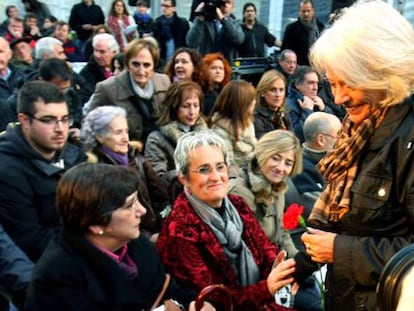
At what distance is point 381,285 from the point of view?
953 mm

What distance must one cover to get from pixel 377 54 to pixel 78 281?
1.11m

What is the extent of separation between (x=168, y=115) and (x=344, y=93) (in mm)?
2873

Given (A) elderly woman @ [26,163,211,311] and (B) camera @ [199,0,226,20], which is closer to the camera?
(A) elderly woman @ [26,163,211,311]

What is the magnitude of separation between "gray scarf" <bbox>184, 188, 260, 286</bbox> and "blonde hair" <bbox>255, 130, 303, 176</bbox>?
796 mm

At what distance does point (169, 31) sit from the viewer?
27.0 feet

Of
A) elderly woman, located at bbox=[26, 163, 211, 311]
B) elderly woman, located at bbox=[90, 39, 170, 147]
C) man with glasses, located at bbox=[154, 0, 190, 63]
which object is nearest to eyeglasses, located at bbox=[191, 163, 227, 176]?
elderly woman, located at bbox=[26, 163, 211, 311]

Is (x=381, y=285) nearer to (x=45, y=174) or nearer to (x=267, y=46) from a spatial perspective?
(x=45, y=174)

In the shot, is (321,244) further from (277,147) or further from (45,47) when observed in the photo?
(45,47)

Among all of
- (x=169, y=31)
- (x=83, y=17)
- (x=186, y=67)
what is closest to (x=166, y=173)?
(x=186, y=67)

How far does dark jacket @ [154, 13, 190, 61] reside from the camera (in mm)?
8250

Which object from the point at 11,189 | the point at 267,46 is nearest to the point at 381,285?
the point at 11,189

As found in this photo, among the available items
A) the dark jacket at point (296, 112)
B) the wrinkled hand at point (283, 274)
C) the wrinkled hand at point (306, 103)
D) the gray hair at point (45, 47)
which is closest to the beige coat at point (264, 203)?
the wrinkled hand at point (283, 274)

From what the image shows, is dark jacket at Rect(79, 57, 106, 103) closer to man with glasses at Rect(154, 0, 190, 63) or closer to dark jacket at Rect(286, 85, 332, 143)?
dark jacket at Rect(286, 85, 332, 143)

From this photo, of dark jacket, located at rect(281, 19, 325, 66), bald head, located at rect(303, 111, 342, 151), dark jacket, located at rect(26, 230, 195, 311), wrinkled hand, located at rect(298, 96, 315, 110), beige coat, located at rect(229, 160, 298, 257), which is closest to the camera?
dark jacket, located at rect(26, 230, 195, 311)
